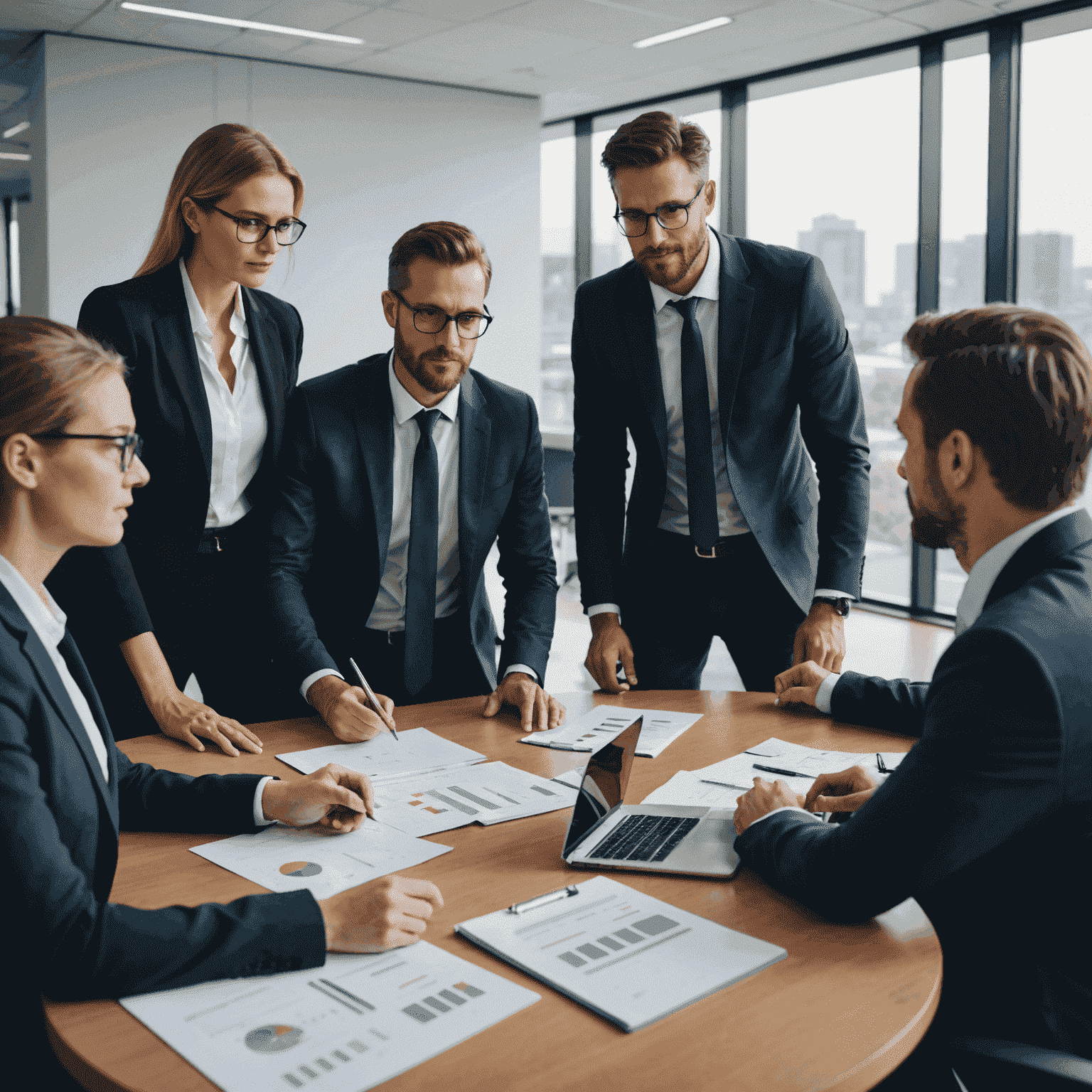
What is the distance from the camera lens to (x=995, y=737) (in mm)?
1156

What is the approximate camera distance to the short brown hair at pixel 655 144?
2342mm

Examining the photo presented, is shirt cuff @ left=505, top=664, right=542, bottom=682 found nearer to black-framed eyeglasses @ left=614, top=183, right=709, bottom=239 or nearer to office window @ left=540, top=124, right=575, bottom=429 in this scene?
black-framed eyeglasses @ left=614, top=183, right=709, bottom=239

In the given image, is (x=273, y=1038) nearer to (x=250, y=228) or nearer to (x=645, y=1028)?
(x=645, y=1028)

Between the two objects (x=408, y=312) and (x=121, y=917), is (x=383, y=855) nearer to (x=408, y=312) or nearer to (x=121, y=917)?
(x=121, y=917)

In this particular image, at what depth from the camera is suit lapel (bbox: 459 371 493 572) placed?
2354 mm

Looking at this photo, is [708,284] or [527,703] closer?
[527,703]

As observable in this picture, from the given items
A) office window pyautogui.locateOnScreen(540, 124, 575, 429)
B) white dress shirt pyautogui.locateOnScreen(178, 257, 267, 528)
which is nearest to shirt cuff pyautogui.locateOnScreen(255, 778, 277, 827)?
white dress shirt pyautogui.locateOnScreen(178, 257, 267, 528)

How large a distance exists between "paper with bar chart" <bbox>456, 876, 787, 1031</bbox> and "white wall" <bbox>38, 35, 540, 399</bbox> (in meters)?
5.18

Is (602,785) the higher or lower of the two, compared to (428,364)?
lower

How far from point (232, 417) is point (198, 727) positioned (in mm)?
739

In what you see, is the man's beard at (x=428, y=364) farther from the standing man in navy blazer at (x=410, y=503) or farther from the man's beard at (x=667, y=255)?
the man's beard at (x=667, y=255)

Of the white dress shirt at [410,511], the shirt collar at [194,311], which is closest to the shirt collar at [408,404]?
the white dress shirt at [410,511]

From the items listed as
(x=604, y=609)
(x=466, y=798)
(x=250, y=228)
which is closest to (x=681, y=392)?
(x=604, y=609)

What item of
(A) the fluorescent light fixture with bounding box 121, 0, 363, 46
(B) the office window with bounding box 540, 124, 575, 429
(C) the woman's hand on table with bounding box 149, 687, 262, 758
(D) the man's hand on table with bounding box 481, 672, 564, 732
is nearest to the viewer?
(C) the woman's hand on table with bounding box 149, 687, 262, 758
